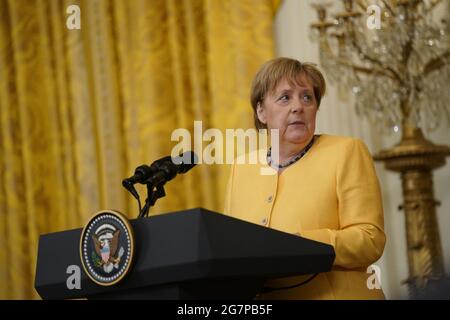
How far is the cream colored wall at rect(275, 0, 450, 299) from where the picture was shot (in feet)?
13.9

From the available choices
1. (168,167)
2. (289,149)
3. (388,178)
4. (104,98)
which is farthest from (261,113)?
(104,98)

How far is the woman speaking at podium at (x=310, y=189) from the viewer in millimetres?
2195

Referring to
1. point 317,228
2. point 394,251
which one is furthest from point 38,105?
point 317,228

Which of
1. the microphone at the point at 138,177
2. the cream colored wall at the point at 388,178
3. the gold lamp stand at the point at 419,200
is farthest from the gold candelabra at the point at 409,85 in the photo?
the microphone at the point at 138,177

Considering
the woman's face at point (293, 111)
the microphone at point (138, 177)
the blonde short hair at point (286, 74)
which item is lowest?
the microphone at point (138, 177)

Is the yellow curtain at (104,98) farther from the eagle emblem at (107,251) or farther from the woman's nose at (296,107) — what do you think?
the eagle emblem at (107,251)

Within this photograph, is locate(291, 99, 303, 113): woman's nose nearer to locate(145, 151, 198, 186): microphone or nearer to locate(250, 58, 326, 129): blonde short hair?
locate(250, 58, 326, 129): blonde short hair

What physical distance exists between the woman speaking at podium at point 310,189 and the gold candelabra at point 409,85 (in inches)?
62.5

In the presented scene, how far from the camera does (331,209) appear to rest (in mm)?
2275

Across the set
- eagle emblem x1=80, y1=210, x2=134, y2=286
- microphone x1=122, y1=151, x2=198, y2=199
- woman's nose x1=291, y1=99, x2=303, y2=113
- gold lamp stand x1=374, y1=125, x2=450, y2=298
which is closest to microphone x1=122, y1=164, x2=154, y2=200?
microphone x1=122, y1=151, x2=198, y2=199

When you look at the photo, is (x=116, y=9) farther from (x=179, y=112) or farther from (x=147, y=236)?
(x=147, y=236)

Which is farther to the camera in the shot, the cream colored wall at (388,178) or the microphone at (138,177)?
the cream colored wall at (388,178)

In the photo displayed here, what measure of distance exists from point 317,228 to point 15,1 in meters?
3.27

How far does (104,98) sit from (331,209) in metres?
2.70
